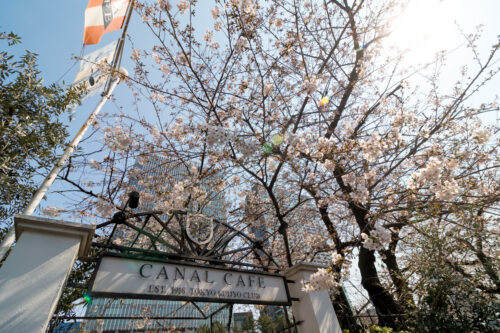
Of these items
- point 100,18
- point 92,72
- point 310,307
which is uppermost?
point 100,18

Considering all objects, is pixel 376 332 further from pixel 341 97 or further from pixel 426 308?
pixel 341 97

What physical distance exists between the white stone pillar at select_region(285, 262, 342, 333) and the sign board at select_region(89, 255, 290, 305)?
8.5 inches

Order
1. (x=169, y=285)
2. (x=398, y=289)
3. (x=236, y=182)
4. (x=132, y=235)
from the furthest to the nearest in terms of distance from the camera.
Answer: (x=132, y=235), (x=236, y=182), (x=398, y=289), (x=169, y=285)

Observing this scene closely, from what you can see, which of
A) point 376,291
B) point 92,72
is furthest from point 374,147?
point 92,72

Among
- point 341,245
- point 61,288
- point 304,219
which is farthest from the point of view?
point 304,219

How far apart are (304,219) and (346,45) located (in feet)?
15.4

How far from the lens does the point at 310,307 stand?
2.98m

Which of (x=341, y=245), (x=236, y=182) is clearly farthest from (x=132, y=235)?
(x=341, y=245)

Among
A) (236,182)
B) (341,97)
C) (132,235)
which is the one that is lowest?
(132,235)

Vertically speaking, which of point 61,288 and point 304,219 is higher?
point 304,219

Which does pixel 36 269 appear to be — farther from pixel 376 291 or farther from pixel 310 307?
pixel 376 291

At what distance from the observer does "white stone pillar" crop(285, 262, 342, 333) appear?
2926mm

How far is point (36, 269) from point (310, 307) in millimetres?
2891

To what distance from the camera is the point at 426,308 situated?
313cm
